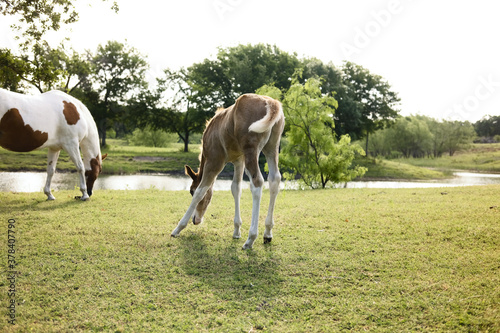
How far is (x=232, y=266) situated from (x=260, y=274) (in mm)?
452

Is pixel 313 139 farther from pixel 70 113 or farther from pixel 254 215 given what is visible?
pixel 254 215

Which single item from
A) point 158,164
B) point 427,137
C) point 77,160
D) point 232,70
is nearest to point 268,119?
point 77,160

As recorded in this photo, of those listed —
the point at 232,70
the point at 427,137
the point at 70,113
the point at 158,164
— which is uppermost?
the point at 232,70

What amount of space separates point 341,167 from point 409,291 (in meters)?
13.0

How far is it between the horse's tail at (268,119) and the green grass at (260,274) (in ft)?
5.93

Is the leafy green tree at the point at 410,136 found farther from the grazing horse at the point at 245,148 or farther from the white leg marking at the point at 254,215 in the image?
the white leg marking at the point at 254,215

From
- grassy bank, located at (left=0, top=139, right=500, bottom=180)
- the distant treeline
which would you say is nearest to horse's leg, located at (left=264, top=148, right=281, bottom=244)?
grassy bank, located at (left=0, top=139, right=500, bottom=180)

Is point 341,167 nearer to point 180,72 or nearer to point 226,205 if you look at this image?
point 226,205

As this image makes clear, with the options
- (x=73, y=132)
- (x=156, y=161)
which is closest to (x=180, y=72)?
(x=156, y=161)

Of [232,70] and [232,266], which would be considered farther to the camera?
[232,70]

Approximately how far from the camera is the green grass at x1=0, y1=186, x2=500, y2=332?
3188 mm

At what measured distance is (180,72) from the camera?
155ft

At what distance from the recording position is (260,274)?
4.26m

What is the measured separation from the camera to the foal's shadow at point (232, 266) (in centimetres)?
393
